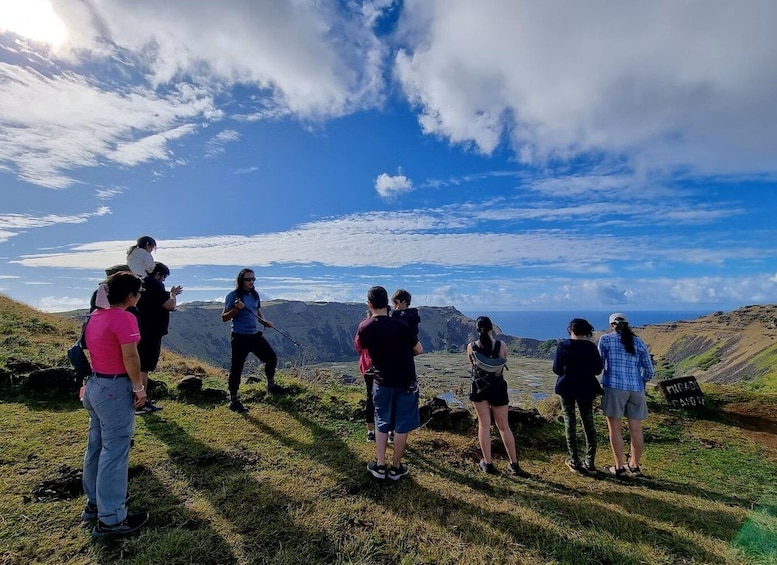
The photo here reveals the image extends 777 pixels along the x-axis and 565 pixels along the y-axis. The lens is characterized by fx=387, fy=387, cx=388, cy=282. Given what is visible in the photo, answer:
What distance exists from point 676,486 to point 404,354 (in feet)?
15.1

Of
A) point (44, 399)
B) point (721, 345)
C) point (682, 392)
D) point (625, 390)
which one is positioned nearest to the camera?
point (625, 390)

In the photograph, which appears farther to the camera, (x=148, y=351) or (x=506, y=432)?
(x=148, y=351)

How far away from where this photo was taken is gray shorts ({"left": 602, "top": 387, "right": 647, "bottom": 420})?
603 centimetres

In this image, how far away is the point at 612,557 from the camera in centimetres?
365

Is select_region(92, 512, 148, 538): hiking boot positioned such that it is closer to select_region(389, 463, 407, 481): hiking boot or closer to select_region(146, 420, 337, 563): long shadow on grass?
select_region(146, 420, 337, 563): long shadow on grass

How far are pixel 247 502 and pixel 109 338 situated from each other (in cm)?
240

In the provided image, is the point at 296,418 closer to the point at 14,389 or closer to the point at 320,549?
the point at 320,549

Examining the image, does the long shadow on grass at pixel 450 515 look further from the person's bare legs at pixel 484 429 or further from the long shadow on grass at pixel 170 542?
the long shadow on grass at pixel 170 542

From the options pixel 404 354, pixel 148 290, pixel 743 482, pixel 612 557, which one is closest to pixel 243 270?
pixel 148 290

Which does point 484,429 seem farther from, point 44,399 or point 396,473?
point 44,399

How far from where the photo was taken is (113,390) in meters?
3.71

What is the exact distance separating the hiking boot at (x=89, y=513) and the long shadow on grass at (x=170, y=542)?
1.29ft

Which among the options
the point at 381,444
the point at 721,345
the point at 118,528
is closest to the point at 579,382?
the point at 381,444

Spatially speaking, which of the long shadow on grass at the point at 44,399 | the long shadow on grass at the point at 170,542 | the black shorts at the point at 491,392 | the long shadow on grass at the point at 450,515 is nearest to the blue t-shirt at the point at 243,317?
the long shadow on grass at the point at 450,515
